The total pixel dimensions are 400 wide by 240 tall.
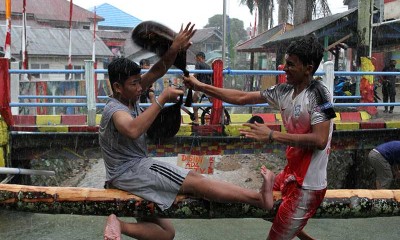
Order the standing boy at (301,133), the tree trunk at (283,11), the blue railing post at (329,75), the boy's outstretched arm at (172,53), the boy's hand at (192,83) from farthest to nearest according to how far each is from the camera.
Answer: the tree trunk at (283,11), the blue railing post at (329,75), the boy's hand at (192,83), the boy's outstretched arm at (172,53), the standing boy at (301,133)

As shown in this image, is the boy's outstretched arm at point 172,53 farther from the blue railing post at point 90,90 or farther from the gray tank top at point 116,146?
the blue railing post at point 90,90

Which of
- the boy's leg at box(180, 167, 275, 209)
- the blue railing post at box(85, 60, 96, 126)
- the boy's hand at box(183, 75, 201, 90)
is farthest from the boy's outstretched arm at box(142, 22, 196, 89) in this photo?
the blue railing post at box(85, 60, 96, 126)

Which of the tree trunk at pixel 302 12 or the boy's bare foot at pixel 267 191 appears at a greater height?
the tree trunk at pixel 302 12

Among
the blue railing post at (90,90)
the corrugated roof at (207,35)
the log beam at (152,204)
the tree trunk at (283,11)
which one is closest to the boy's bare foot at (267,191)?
the log beam at (152,204)

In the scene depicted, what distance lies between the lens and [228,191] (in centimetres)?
328

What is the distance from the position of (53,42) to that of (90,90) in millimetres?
19326

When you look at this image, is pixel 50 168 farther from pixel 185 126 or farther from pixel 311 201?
pixel 311 201

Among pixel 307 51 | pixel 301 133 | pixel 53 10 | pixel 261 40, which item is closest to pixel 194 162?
pixel 301 133

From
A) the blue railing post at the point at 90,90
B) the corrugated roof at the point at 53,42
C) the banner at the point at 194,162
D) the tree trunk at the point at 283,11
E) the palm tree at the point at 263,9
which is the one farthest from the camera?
the palm tree at the point at 263,9

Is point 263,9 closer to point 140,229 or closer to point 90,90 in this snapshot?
point 90,90

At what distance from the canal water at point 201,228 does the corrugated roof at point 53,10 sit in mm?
24151

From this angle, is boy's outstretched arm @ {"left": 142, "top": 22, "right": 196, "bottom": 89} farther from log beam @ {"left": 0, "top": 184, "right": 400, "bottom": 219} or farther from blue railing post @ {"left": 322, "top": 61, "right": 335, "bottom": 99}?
blue railing post @ {"left": 322, "top": 61, "right": 335, "bottom": 99}

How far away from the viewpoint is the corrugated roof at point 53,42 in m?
23.9

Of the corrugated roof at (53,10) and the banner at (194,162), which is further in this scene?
the corrugated roof at (53,10)
